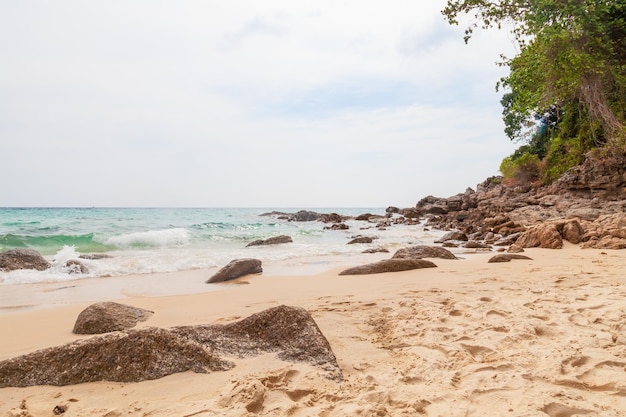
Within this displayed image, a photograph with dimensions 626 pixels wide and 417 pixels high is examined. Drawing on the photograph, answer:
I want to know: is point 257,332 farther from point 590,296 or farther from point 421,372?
point 590,296

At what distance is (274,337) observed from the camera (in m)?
3.23

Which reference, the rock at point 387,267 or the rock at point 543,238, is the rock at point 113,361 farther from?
the rock at point 543,238

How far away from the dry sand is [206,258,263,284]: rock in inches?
59.5

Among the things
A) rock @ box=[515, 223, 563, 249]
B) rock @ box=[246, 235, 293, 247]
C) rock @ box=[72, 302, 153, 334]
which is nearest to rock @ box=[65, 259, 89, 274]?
rock @ box=[72, 302, 153, 334]

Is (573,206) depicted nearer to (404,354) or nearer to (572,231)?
(572,231)

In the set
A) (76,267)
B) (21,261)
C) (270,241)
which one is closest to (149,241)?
(270,241)

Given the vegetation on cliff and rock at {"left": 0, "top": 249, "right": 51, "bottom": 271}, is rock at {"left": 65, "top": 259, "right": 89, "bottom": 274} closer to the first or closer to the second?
rock at {"left": 0, "top": 249, "right": 51, "bottom": 271}

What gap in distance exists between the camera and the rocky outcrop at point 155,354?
2668mm

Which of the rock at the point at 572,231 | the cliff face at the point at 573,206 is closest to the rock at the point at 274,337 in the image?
the rock at the point at 572,231

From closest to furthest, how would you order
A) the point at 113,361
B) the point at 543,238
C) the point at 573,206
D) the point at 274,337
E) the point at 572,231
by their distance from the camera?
1. the point at 113,361
2. the point at 274,337
3. the point at 543,238
4. the point at 572,231
5. the point at 573,206

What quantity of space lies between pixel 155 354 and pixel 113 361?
0.28 m

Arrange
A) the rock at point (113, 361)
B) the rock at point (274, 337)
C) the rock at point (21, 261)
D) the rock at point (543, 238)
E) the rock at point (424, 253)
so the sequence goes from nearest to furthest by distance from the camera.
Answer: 1. the rock at point (113, 361)
2. the rock at point (274, 337)
3. the rock at point (21, 261)
4. the rock at point (424, 253)
5. the rock at point (543, 238)

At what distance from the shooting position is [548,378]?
2453 millimetres

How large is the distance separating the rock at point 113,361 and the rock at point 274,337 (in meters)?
0.23
